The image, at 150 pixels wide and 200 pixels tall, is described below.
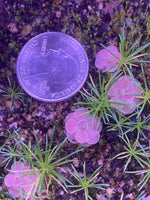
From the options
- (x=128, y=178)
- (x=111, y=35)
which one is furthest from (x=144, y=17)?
(x=128, y=178)

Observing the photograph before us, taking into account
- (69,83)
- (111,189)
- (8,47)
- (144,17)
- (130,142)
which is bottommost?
(111,189)

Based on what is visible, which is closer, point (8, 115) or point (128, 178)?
point (128, 178)

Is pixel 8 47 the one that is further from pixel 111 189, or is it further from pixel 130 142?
pixel 111 189

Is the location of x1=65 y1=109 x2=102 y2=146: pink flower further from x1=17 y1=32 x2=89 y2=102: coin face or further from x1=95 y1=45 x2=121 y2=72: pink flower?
x1=95 y1=45 x2=121 y2=72: pink flower

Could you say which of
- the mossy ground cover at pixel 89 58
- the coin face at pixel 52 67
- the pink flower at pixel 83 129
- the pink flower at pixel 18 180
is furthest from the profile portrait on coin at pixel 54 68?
the pink flower at pixel 18 180

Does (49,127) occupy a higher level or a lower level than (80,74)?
lower

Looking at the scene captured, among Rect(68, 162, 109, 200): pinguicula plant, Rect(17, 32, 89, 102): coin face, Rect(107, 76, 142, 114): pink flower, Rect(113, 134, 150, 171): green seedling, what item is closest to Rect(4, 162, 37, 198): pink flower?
Rect(68, 162, 109, 200): pinguicula plant

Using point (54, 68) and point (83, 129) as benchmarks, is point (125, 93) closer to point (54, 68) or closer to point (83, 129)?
point (83, 129)
